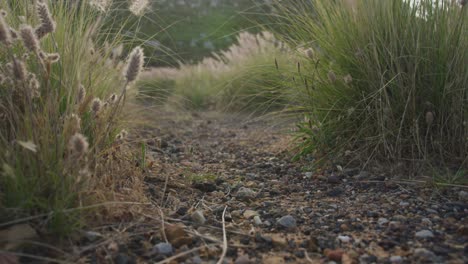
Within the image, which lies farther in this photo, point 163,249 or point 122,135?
point 122,135

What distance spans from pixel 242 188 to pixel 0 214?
1.05 metres

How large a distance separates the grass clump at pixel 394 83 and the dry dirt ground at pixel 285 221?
212 mm

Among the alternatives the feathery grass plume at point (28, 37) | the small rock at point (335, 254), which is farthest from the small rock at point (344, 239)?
the feathery grass plume at point (28, 37)

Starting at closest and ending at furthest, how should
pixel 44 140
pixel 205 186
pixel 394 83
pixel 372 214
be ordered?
pixel 44 140 < pixel 372 214 < pixel 205 186 < pixel 394 83

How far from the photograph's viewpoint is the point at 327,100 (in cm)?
254

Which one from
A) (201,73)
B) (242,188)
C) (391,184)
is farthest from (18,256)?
(201,73)

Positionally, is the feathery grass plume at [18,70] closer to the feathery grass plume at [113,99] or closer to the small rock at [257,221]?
the feathery grass plume at [113,99]

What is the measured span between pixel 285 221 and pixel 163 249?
50 centimetres

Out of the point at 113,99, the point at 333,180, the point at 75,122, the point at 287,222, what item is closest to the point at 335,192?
the point at 333,180

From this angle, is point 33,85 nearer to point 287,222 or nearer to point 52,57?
point 52,57

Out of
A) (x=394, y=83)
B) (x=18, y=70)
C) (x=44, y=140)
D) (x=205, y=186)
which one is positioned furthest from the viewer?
(x=394, y=83)

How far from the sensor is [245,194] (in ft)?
6.54

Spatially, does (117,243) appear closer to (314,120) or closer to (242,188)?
(242,188)

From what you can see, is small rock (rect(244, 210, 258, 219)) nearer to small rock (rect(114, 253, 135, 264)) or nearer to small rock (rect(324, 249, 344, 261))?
small rock (rect(324, 249, 344, 261))
